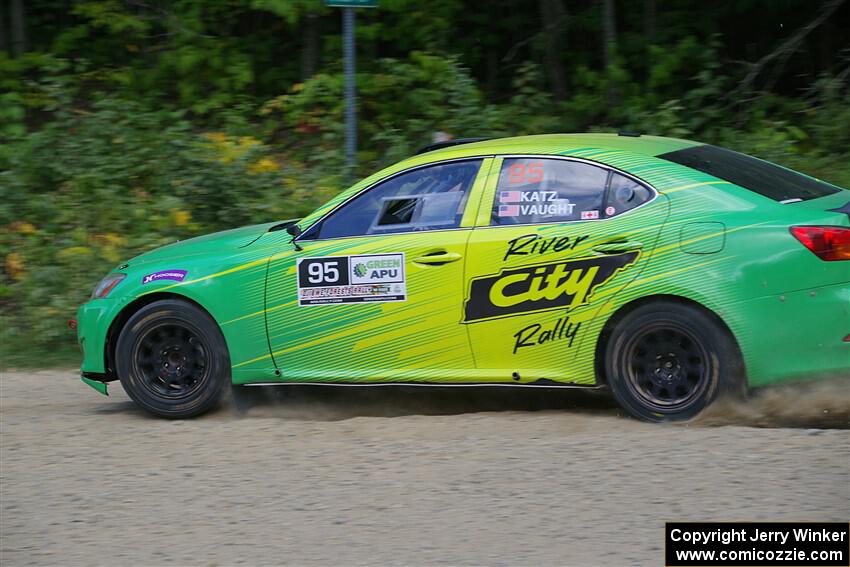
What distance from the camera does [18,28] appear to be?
1455cm

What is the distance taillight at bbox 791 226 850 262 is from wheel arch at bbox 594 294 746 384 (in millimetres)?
595

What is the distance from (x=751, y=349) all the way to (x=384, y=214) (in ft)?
7.45

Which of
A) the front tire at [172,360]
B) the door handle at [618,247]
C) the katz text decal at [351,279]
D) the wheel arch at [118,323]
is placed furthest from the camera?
the wheel arch at [118,323]

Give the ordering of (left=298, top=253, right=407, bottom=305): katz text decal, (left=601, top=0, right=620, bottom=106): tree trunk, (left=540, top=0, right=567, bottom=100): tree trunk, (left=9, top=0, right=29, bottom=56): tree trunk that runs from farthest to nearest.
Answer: (left=9, top=0, right=29, bottom=56): tree trunk, (left=540, top=0, right=567, bottom=100): tree trunk, (left=601, top=0, right=620, bottom=106): tree trunk, (left=298, top=253, right=407, bottom=305): katz text decal

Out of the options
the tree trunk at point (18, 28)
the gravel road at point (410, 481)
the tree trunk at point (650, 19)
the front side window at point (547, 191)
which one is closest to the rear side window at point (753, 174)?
the front side window at point (547, 191)

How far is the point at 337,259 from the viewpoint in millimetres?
6602

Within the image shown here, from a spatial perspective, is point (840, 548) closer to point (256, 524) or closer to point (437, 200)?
point (256, 524)

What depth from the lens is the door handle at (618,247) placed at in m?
6.07

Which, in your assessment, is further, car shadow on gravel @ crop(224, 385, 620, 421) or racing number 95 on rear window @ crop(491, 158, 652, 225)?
car shadow on gravel @ crop(224, 385, 620, 421)

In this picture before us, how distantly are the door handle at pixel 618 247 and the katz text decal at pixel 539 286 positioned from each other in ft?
0.09

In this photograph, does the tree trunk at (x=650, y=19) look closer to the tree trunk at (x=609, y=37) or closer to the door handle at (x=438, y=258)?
the tree trunk at (x=609, y=37)

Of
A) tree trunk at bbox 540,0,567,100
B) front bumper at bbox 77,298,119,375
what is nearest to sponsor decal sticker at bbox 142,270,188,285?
front bumper at bbox 77,298,119,375

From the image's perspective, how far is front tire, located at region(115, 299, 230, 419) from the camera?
6.86 metres

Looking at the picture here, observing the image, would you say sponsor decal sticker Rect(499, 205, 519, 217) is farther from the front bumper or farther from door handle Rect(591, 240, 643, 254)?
the front bumper
